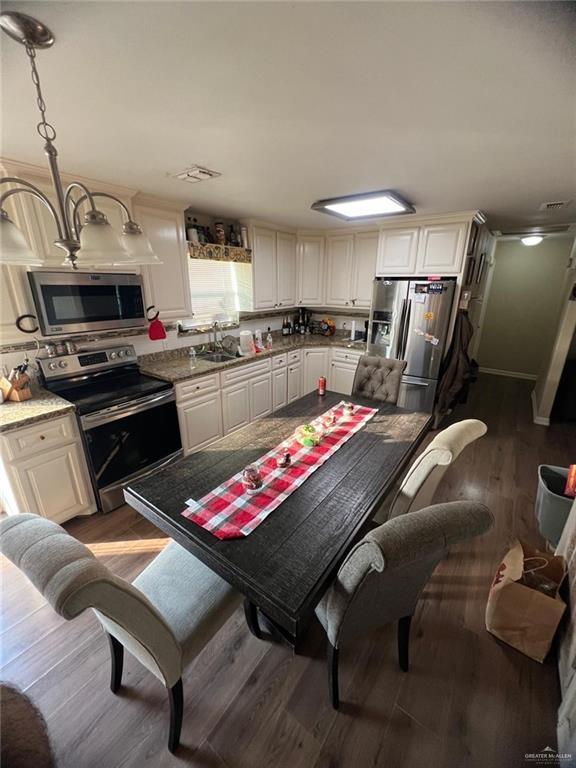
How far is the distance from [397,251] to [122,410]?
3178mm

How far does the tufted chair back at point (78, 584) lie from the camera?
0.69 m

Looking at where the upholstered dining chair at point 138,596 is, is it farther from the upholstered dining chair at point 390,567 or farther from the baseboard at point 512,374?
the baseboard at point 512,374

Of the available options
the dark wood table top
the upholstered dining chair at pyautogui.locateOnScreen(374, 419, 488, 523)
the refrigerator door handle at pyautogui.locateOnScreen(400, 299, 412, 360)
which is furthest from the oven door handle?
the refrigerator door handle at pyautogui.locateOnScreen(400, 299, 412, 360)

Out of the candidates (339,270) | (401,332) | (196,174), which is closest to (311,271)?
(339,270)

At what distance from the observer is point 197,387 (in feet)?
9.23

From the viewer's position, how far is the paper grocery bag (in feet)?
4.48

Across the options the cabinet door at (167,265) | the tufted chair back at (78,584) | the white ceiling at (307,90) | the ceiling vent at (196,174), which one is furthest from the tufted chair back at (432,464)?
the cabinet door at (167,265)

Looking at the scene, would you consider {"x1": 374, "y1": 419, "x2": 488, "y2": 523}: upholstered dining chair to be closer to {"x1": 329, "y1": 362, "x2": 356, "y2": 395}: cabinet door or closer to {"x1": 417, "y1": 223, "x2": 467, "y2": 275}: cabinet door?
{"x1": 417, "y1": 223, "x2": 467, "y2": 275}: cabinet door

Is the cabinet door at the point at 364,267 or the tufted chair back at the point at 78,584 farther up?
the cabinet door at the point at 364,267

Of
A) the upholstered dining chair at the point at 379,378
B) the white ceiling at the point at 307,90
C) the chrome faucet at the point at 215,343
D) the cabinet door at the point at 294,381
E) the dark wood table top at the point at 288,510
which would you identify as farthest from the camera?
the cabinet door at the point at 294,381

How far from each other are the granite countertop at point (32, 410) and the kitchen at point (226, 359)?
1 centimetres

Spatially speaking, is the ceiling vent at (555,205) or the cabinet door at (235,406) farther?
the cabinet door at (235,406)

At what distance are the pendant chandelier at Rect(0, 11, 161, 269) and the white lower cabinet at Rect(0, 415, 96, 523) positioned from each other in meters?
1.31

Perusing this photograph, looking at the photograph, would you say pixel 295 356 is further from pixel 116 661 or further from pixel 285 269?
pixel 116 661
